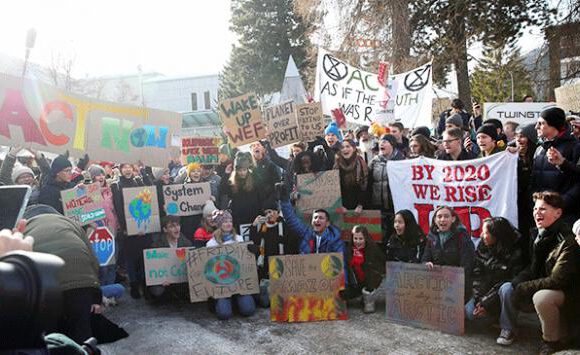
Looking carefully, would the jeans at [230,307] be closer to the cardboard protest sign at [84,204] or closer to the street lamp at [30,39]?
the cardboard protest sign at [84,204]

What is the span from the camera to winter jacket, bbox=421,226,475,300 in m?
4.70

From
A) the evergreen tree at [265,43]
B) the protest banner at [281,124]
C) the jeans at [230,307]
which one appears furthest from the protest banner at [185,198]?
the evergreen tree at [265,43]

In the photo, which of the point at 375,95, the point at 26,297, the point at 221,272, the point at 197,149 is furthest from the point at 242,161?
the point at 26,297

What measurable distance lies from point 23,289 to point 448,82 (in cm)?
2179

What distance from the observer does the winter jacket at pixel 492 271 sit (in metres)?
4.37

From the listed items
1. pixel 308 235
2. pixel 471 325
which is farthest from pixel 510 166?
pixel 308 235

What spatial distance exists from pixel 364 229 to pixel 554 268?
6.59 ft

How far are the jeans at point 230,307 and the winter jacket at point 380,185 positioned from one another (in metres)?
1.96

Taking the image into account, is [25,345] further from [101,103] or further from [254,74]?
[254,74]

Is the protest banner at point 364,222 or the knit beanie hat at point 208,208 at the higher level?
A: the knit beanie hat at point 208,208

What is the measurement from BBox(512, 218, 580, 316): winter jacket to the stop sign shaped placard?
4.18m

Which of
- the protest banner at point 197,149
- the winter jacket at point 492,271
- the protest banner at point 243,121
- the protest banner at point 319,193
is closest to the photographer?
Result: the winter jacket at point 492,271

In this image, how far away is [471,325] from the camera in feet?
15.2

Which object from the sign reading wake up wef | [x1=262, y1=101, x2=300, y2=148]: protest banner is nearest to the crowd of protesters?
[x1=262, y1=101, x2=300, y2=148]: protest banner
